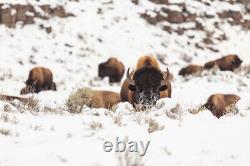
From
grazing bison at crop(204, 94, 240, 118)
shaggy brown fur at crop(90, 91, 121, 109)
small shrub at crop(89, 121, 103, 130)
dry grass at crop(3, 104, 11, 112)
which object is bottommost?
shaggy brown fur at crop(90, 91, 121, 109)

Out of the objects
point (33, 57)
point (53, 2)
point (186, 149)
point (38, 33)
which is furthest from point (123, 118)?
point (53, 2)

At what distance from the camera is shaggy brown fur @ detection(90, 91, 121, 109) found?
10023 mm

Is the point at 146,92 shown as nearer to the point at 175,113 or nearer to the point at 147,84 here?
the point at 147,84

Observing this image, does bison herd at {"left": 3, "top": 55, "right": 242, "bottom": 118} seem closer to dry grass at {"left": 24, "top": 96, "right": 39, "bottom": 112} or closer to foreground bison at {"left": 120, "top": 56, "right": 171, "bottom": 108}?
foreground bison at {"left": 120, "top": 56, "right": 171, "bottom": 108}

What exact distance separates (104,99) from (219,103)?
2.89 meters

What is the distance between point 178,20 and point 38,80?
12.7 meters

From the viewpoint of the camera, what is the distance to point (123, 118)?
652 cm

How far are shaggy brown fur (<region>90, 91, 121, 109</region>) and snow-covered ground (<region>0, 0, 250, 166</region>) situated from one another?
79cm

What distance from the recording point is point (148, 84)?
838 cm

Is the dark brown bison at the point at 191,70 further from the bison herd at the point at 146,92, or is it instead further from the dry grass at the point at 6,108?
the dry grass at the point at 6,108

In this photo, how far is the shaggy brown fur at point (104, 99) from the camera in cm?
1002

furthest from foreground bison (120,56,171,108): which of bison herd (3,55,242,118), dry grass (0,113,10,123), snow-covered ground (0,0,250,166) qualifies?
dry grass (0,113,10,123)

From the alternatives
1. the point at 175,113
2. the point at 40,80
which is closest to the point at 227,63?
the point at 40,80

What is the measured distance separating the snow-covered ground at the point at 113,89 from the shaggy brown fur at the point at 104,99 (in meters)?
0.79
